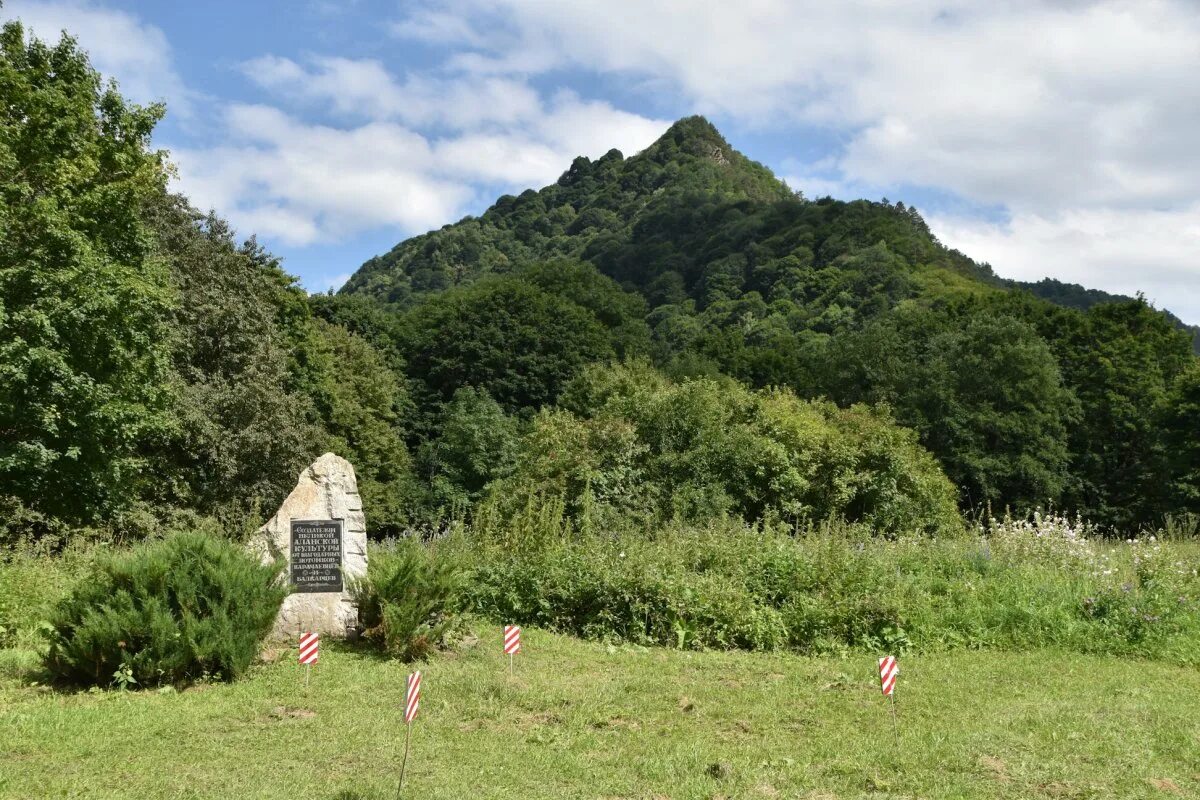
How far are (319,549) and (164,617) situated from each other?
2.57m

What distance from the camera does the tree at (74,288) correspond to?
56.0 ft

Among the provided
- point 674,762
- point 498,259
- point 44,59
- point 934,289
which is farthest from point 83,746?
point 498,259

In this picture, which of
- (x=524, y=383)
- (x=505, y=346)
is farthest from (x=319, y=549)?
(x=505, y=346)

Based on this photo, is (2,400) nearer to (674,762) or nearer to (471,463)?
(674,762)

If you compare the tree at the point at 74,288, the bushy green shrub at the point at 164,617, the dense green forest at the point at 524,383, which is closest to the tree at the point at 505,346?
the dense green forest at the point at 524,383

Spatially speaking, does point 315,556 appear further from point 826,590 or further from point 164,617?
point 826,590

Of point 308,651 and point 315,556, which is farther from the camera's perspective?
point 315,556

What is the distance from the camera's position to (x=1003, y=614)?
36.6 feet

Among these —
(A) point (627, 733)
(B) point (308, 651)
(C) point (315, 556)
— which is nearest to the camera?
A: (A) point (627, 733)

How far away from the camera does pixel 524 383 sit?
46844 mm

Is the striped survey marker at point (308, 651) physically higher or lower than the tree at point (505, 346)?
lower

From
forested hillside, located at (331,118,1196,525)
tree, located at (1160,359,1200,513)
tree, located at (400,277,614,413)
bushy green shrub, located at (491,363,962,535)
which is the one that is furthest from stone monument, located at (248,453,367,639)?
tree, located at (400,277,614,413)

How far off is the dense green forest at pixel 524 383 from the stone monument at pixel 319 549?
179 centimetres

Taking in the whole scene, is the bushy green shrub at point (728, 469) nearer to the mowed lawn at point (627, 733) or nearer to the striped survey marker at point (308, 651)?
the mowed lawn at point (627, 733)
